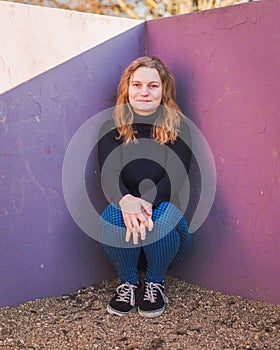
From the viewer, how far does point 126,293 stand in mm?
2701

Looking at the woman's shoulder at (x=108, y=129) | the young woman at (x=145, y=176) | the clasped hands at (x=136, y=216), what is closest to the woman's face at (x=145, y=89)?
the young woman at (x=145, y=176)

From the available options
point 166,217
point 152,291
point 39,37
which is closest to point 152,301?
point 152,291

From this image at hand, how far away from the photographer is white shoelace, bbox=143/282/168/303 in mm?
2654

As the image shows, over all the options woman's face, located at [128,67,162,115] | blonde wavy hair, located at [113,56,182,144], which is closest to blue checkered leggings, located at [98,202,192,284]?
blonde wavy hair, located at [113,56,182,144]

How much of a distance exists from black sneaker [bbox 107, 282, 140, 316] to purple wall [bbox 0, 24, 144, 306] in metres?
0.25

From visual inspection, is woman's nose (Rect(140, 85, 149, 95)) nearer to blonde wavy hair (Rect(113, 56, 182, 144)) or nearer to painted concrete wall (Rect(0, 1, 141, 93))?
blonde wavy hair (Rect(113, 56, 182, 144))

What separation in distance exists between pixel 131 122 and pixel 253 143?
60cm

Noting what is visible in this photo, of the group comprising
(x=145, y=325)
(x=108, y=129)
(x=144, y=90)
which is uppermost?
(x=144, y=90)

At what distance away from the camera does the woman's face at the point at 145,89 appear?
2.68 metres

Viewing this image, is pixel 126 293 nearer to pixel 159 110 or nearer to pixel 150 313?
pixel 150 313

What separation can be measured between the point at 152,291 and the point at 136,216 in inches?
14.9

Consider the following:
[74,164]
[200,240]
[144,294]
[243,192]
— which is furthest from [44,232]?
[243,192]

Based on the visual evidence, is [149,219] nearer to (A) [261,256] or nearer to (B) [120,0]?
(A) [261,256]

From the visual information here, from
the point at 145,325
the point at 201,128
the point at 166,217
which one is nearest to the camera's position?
the point at 145,325
